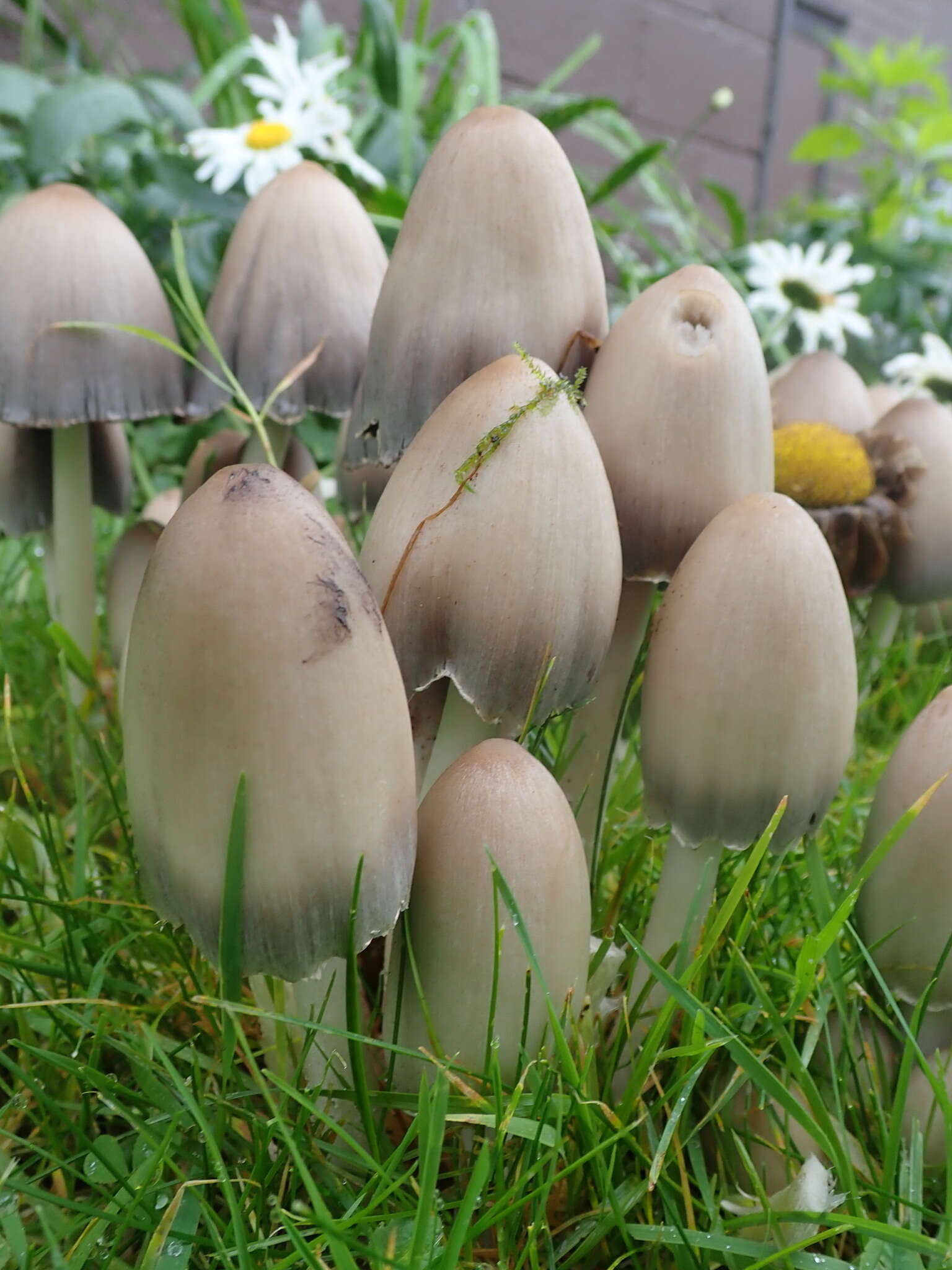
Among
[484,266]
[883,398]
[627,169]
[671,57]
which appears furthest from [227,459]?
[671,57]

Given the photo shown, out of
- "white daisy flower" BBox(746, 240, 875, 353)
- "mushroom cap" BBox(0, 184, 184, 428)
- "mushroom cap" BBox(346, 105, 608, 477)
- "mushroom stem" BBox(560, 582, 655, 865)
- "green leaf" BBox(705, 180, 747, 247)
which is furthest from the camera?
"green leaf" BBox(705, 180, 747, 247)

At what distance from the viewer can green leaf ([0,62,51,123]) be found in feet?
6.04

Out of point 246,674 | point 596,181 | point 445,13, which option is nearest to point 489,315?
point 246,674

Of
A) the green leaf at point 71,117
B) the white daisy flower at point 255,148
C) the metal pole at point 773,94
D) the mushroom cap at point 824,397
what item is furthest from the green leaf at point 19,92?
the metal pole at point 773,94

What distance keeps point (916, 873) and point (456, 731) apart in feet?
1.11

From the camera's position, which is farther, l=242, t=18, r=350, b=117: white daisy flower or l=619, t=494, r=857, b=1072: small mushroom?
l=242, t=18, r=350, b=117: white daisy flower

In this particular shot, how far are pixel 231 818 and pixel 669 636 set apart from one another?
313 mm

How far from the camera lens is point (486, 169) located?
0.77m

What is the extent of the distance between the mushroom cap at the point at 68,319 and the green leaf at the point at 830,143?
2506 mm

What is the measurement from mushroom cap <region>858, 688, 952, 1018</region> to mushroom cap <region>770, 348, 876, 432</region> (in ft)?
2.73

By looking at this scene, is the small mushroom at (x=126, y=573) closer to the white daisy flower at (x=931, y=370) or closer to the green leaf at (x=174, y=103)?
the green leaf at (x=174, y=103)

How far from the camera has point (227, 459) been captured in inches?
49.4

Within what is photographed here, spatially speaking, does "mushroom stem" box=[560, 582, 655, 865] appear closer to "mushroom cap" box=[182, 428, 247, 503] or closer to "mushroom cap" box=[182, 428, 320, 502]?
"mushroom cap" box=[182, 428, 320, 502]

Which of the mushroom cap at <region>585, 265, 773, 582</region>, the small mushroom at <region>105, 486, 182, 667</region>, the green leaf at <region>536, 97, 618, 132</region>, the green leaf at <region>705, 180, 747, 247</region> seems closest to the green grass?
the mushroom cap at <region>585, 265, 773, 582</region>
